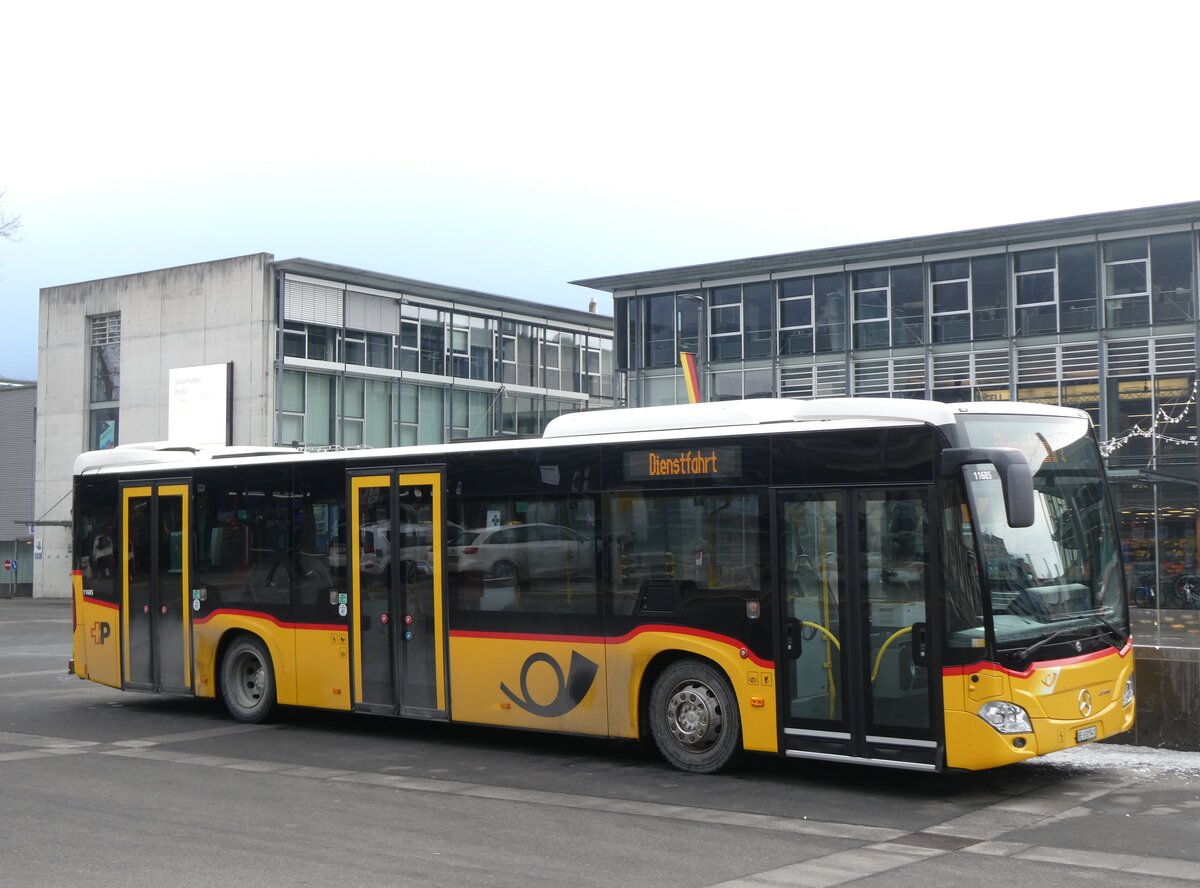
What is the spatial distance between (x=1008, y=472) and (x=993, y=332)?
28.5 metres

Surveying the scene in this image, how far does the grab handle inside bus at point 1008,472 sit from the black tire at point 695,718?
2.64m

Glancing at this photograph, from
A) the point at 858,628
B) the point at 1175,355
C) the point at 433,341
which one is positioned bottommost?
the point at 858,628

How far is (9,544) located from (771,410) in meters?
54.5

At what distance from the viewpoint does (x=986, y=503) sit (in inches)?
381

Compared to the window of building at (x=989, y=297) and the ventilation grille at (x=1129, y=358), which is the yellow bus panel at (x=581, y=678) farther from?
the window of building at (x=989, y=297)

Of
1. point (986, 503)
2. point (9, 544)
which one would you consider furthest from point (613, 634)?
point (9, 544)

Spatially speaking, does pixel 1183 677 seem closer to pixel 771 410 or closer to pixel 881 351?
pixel 771 410

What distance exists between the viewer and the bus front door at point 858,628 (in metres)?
9.74

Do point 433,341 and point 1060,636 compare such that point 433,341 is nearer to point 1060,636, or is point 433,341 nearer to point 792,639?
point 792,639

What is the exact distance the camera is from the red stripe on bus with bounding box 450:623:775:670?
1065cm

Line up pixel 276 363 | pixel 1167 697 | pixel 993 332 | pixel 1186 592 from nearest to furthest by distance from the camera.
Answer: pixel 1167 697, pixel 1186 592, pixel 993 332, pixel 276 363

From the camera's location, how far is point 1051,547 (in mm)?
10008

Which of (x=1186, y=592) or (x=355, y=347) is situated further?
(x=355, y=347)

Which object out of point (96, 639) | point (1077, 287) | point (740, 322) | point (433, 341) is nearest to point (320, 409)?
point (433, 341)
